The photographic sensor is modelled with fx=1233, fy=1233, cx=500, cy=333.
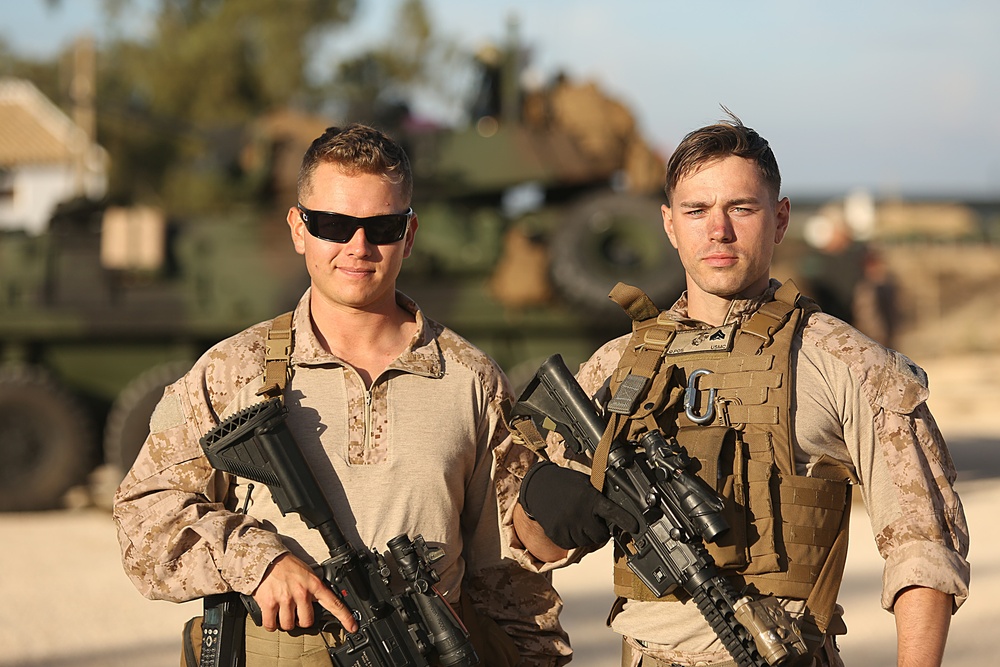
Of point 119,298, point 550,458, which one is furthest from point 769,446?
point 119,298

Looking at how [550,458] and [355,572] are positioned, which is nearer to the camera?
[355,572]

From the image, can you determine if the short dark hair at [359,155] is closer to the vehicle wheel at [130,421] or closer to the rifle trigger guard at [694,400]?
the rifle trigger guard at [694,400]

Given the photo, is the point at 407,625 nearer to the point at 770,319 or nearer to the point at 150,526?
the point at 150,526

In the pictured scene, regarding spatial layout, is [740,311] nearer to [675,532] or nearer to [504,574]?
[675,532]

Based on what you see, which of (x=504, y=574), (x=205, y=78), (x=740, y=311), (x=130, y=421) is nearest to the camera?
(x=740, y=311)

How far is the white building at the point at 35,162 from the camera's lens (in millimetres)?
34406

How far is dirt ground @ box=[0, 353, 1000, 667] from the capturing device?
5.93m

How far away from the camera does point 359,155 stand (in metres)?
2.67

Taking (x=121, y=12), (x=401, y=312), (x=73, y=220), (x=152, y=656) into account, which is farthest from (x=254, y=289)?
(x=121, y=12)

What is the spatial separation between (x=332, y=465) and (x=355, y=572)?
25 centimetres

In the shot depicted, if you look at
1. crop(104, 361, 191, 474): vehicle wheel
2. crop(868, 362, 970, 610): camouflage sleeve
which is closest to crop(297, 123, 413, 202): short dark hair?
crop(868, 362, 970, 610): camouflage sleeve

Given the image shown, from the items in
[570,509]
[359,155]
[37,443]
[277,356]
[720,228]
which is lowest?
[570,509]

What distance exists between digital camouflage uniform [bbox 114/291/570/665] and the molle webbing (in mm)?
23

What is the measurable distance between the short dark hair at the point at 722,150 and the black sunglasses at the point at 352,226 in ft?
1.95
